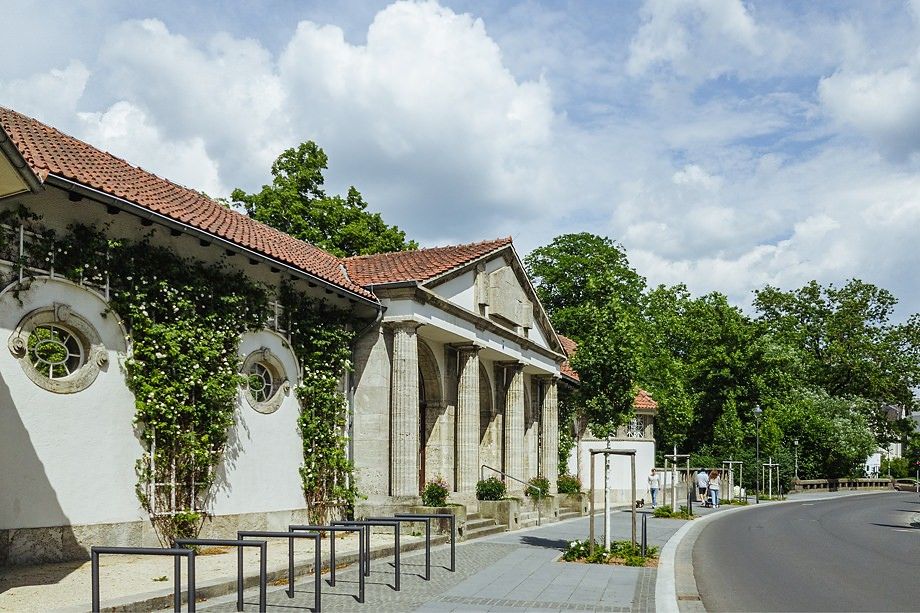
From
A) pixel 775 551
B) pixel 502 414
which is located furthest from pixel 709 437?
pixel 775 551

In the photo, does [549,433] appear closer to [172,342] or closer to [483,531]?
[483,531]

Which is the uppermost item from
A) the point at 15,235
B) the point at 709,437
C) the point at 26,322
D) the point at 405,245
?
the point at 405,245

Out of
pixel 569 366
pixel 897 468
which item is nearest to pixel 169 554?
pixel 569 366

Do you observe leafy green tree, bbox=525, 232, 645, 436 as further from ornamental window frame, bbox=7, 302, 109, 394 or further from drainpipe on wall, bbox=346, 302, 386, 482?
ornamental window frame, bbox=7, 302, 109, 394

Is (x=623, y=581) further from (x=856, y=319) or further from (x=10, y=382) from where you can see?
(x=856, y=319)

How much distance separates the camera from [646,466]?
35750 mm

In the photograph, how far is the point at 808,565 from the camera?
1519 cm

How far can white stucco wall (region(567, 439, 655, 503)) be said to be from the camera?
33.7m

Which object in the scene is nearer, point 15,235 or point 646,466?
point 15,235

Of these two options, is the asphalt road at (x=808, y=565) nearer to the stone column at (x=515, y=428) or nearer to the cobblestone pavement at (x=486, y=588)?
the cobblestone pavement at (x=486, y=588)

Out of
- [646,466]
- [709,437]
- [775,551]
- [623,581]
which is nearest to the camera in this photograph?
[623,581]

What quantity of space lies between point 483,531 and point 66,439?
10.7 m

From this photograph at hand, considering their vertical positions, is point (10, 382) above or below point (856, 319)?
below

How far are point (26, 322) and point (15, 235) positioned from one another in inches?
46.1
